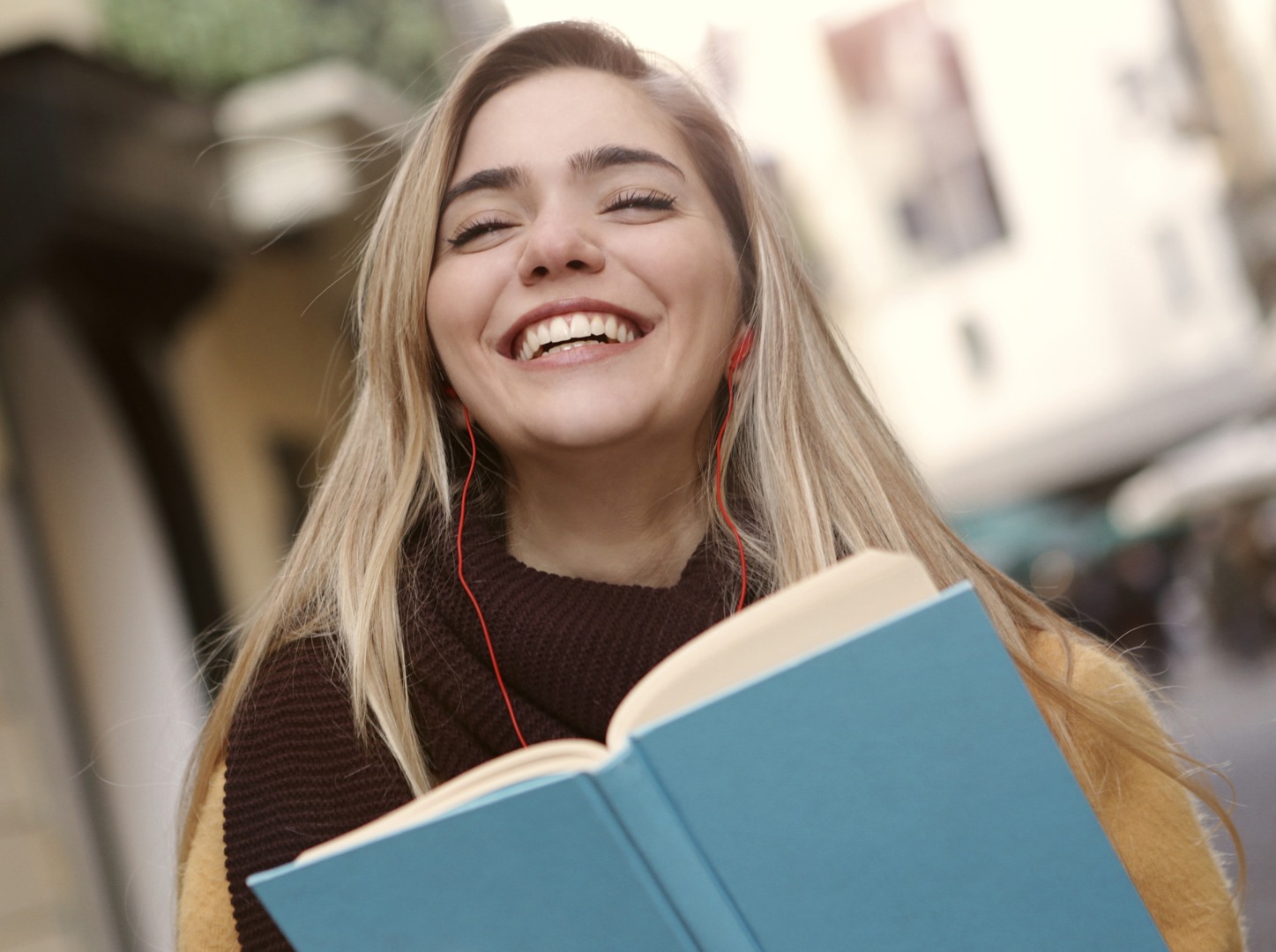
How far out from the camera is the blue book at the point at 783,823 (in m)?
1.06

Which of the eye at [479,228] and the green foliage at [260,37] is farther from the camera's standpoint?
the green foliage at [260,37]

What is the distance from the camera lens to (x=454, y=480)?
1984mm

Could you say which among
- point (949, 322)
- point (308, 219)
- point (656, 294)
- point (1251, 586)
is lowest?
point (1251, 586)

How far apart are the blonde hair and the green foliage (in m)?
3.90

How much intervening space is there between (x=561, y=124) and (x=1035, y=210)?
19776mm

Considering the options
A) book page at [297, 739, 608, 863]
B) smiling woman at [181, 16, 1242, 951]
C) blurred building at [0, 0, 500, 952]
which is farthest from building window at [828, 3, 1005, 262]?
book page at [297, 739, 608, 863]

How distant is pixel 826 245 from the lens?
21.1 meters

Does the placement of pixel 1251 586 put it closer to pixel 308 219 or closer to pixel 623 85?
pixel 308 219

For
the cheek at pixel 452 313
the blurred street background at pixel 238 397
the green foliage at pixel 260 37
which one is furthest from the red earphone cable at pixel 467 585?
the green foliage at pixel 260 37

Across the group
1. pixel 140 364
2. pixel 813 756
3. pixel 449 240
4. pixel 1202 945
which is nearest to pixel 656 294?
pixel 449 240

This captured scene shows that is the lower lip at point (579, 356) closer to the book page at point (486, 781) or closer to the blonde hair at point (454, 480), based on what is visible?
the blonde hair at point (454, 480)

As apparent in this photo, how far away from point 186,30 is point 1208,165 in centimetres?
1665

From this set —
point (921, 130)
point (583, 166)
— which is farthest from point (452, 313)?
point (921, 130)

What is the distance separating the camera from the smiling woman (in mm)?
1664
